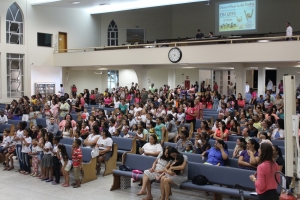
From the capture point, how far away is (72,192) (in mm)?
8047

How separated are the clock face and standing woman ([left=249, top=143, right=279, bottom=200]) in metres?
14.7

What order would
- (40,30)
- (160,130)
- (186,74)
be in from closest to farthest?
(160,130)
(40,30)
(186,74)

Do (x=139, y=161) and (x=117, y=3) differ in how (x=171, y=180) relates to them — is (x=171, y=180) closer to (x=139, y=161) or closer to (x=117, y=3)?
(x=139, y=161)

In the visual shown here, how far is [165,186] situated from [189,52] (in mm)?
12766

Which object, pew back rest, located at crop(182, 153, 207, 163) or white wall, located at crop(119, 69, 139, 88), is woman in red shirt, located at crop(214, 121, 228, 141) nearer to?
pew back rest, located at crop(182, 153, 207, 163)

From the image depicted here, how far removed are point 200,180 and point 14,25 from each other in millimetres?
18607

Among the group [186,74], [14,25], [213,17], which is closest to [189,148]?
[14,25]

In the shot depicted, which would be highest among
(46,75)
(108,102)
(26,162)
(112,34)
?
(112,34)

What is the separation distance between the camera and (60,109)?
15406mm

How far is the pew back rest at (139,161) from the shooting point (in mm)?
8172

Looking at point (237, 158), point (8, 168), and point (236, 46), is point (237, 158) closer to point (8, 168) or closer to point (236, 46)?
point (8, 168)

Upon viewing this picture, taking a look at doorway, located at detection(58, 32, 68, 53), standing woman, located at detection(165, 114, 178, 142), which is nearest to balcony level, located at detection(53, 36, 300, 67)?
doorway, located at detection(58, 32, 68, 53)

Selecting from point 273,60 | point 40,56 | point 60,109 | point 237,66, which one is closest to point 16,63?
point 40,56

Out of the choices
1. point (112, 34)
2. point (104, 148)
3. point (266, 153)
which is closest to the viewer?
point (266, 153)
